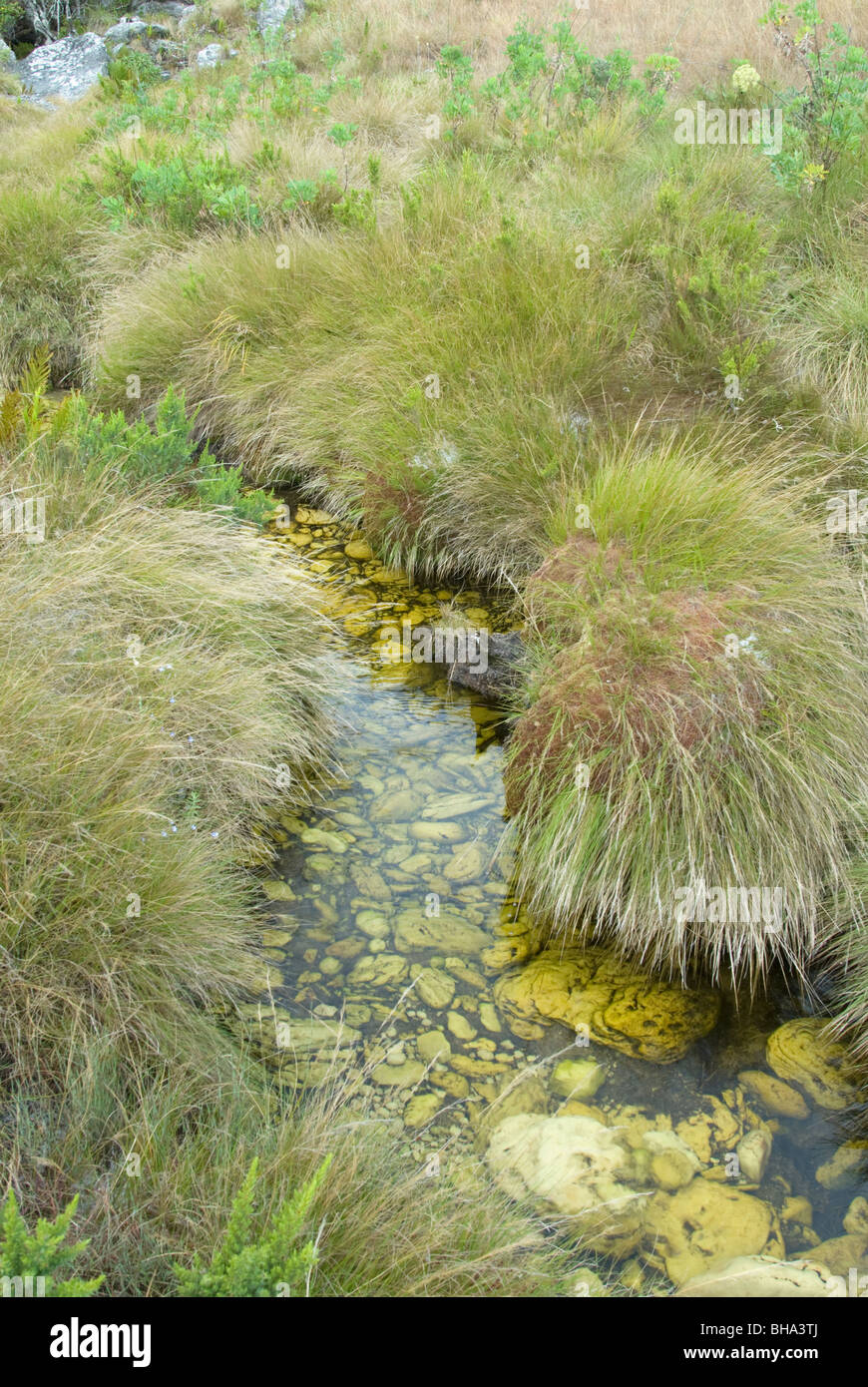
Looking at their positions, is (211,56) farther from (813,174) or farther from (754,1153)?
(754,1153)

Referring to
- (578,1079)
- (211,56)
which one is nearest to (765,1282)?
(578,1079)

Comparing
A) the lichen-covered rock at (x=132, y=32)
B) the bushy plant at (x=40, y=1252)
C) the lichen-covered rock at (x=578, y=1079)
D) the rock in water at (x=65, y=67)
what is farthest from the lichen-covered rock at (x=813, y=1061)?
the lichen-covered rock at (x=132, y=32)

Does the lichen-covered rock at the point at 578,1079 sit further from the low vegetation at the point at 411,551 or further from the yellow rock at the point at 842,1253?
the yellow rock at the point at 842,1253

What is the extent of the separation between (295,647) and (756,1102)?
8.93ft

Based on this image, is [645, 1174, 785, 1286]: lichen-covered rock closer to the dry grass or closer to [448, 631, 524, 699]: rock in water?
[448, 631, 524, 699]: rock in water

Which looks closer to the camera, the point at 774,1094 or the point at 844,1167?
the point at 844,1167

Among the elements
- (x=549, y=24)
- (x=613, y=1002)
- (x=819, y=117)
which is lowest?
(x=613, y=1002)

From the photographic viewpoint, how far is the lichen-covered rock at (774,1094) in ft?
9.84

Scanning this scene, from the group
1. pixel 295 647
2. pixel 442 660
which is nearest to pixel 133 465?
pixel 295 647

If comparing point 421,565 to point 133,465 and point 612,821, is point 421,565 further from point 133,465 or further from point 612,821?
point 612,821

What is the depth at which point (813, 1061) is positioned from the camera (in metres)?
3.14

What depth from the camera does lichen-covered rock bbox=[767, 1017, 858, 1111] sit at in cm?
304

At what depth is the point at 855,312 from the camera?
17.3 ft

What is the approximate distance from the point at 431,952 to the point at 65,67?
17.5 m
